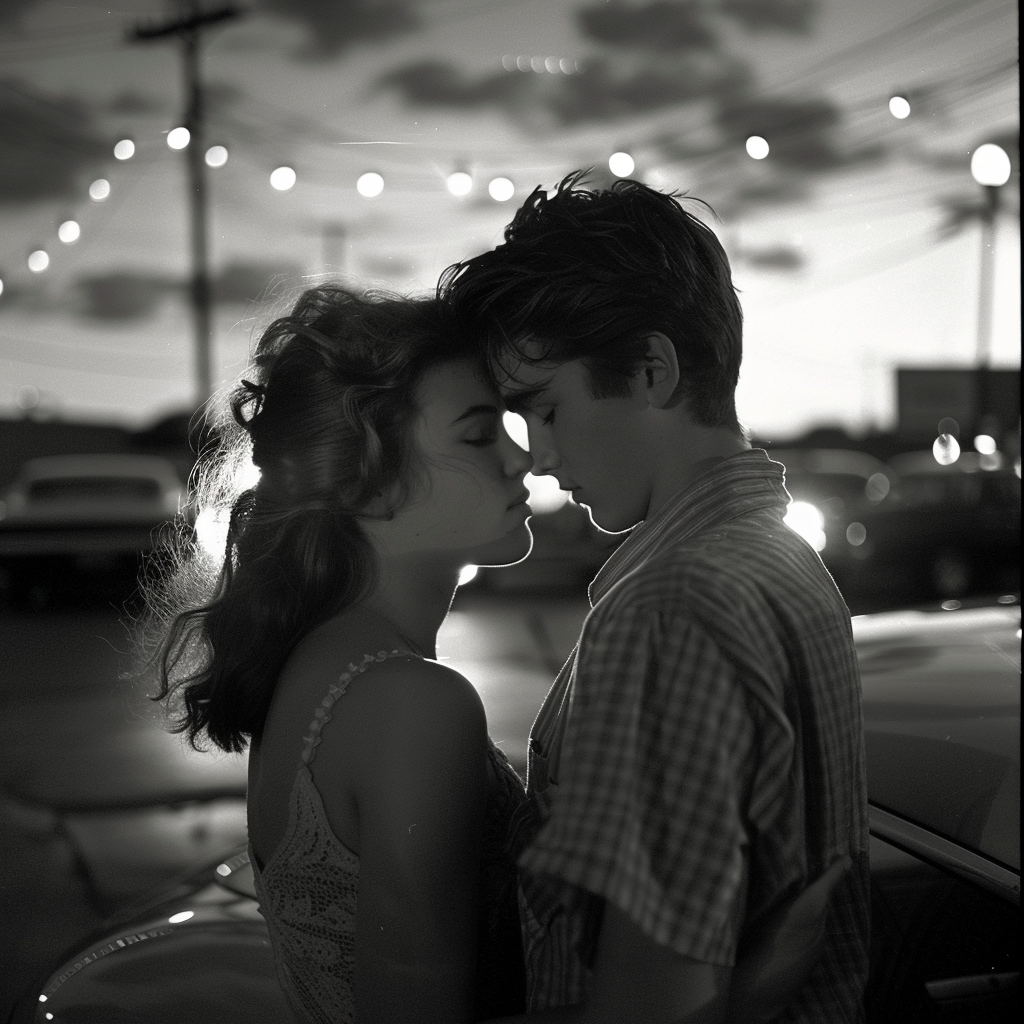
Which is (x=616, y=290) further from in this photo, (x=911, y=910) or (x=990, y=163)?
(x=990, y=163)

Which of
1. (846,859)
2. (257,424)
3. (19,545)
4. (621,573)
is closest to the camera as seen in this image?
(846,859)

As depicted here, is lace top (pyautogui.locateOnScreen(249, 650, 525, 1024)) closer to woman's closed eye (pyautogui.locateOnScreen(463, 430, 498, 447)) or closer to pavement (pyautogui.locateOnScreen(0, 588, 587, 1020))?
woman's closed eye (pyautogui.locateOnScreen(463, 430, 498, 447))

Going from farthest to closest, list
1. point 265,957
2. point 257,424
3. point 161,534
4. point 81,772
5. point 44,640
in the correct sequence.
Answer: point 44,640 → point 81,772 → point 161,534 → point 265,957 → point 257,424

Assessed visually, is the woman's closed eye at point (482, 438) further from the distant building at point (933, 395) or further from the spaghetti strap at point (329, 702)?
the distant building at point (933, 395)

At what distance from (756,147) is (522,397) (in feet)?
9.66

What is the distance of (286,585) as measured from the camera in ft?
5.05

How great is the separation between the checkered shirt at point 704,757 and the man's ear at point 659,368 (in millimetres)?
210

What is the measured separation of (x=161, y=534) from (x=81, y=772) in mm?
3952

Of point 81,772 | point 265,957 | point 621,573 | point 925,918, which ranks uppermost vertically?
point 621,573

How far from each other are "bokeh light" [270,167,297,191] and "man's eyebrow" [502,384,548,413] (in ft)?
8.52

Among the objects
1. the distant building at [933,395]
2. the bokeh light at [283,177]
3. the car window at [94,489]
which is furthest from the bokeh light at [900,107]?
the distant building at [933,395]

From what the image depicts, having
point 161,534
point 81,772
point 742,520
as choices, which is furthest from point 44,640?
point 742,520

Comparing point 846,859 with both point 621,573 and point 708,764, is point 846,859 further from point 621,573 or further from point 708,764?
point 621,573

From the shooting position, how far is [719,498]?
1248 mm
